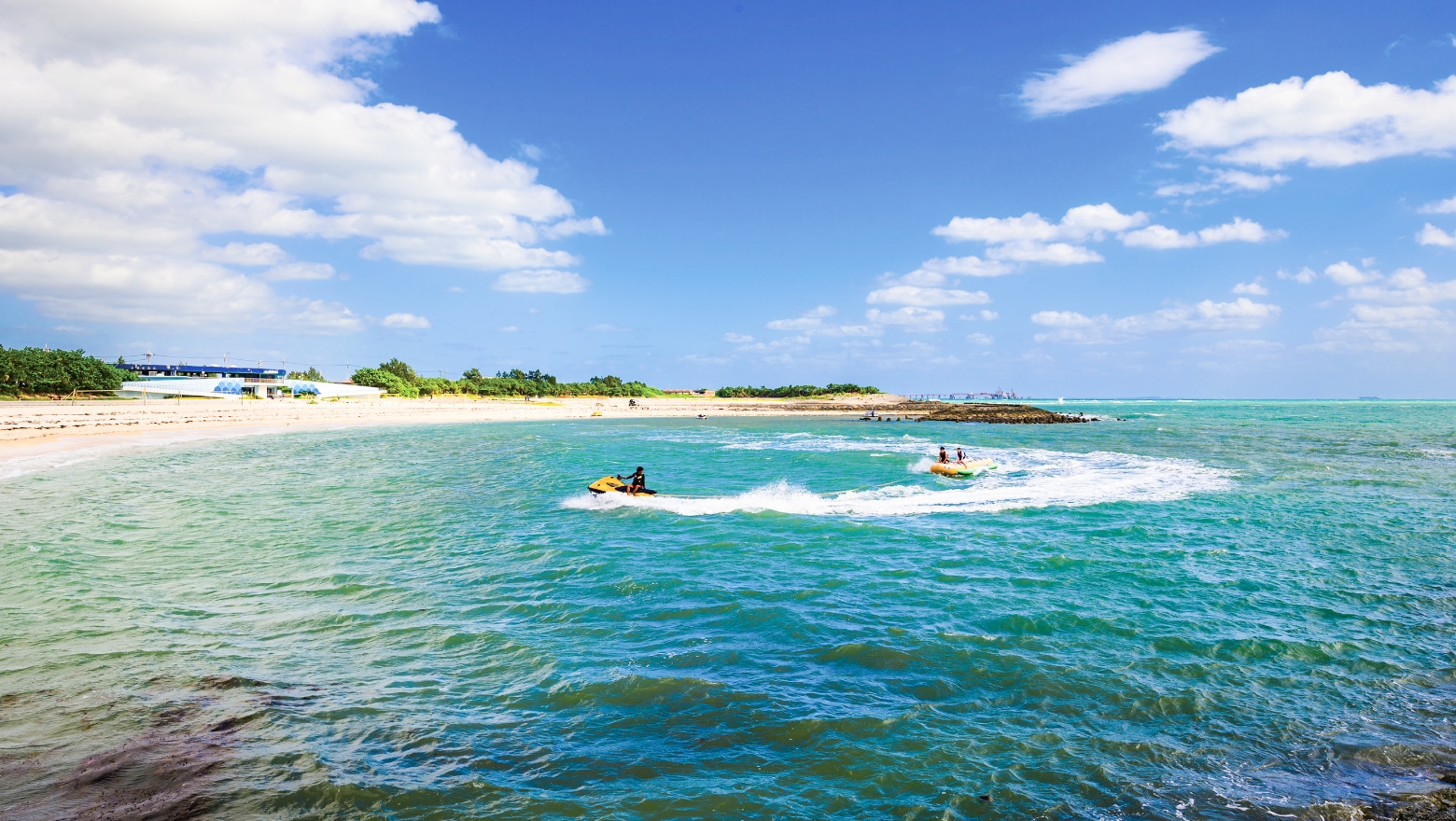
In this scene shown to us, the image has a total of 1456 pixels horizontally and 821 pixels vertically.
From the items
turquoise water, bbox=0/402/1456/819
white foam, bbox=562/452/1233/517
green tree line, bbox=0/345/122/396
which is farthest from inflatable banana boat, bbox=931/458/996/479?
green tree line, bbox=0/345/122/396

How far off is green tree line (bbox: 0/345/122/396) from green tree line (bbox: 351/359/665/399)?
3882cm

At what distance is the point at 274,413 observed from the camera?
71.1 metres

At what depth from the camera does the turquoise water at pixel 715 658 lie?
6984 millimetres

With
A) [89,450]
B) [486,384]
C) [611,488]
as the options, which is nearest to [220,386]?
[486,384]

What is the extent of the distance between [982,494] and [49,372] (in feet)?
267

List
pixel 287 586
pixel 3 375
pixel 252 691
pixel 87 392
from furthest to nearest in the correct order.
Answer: pixel 87 392
pixel 3 375
pixel 287 586
pixel 252 691

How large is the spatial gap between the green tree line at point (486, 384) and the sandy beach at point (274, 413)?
4981mm

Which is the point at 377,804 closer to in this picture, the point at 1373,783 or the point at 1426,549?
the point at 1373,783

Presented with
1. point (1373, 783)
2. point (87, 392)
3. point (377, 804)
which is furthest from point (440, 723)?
point (87, 392)

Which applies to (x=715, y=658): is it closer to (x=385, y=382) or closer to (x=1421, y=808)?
(x=1421, y=808)

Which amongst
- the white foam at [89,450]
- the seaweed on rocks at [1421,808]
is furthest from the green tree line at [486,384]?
the seaweed on rocks at [1421,808]

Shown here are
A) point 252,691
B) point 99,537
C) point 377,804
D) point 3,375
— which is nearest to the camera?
point 377,804

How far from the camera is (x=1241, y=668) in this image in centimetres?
1032

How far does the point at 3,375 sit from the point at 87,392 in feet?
24.9
